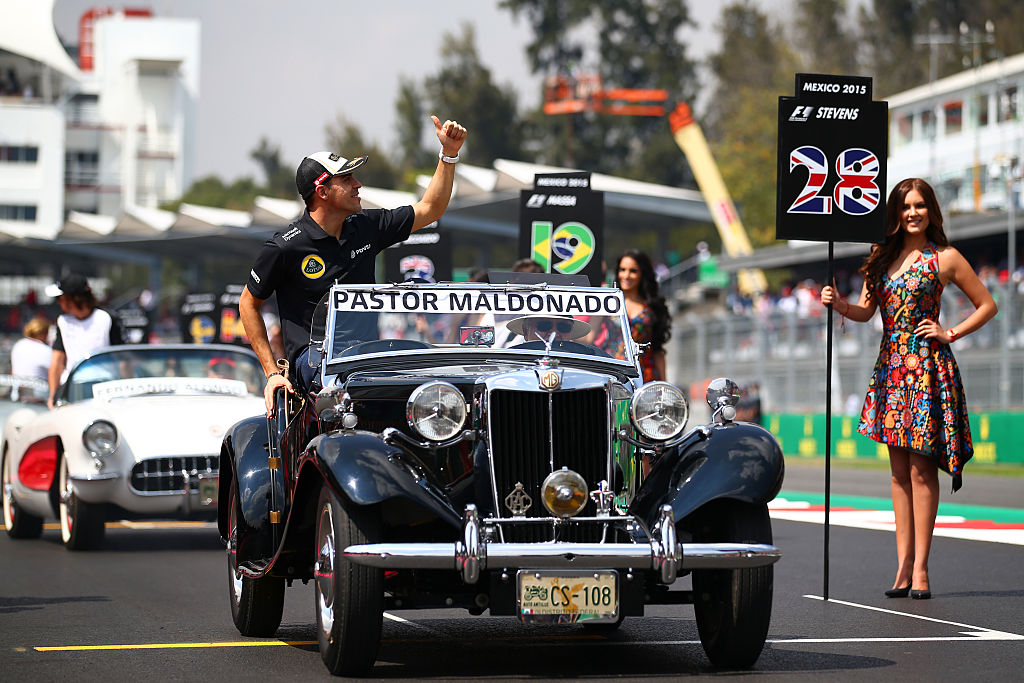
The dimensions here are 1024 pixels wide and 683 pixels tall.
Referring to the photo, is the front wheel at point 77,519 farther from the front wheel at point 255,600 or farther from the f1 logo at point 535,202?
the f1 logo at point 535,202

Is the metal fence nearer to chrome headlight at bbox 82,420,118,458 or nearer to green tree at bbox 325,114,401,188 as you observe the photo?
chrome headlight at bbox 82,420,118,458

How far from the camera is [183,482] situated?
460 inches

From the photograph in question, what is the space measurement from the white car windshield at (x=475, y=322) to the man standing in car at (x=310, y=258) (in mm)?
339

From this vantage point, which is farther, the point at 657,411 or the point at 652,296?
the point at 652,296

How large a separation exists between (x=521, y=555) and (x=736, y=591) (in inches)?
38.2

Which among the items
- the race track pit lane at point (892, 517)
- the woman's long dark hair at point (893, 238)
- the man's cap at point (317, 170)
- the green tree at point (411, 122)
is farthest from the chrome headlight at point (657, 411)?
the green tree at point (411, 122)

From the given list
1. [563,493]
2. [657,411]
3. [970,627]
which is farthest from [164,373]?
[563,493]

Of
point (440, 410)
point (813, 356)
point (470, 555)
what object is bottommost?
point (470, 555)

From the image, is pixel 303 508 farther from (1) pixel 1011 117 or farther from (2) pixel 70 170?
(2) pixel 70 170

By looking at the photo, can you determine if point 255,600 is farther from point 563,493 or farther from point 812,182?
point 812,182

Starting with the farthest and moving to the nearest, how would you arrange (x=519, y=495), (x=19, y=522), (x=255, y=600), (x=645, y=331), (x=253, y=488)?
(x=19, y=522) < (x=645, y=331) < (x=255, y=600) < (x=253, y=488) < (x=519, y=495)

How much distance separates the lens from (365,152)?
103 meters

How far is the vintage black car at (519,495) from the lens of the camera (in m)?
5.77

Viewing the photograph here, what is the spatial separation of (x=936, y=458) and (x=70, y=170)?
10196 cm
